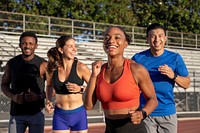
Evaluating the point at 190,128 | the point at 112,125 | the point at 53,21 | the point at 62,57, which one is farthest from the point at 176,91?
the point at 112,125

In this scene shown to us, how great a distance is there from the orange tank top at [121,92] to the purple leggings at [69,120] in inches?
71.6

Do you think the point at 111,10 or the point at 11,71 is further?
the point at 111,10

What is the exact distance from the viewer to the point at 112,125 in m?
4.20

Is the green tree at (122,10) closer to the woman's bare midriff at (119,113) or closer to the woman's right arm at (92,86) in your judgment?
the woman's right arm at (92,86)

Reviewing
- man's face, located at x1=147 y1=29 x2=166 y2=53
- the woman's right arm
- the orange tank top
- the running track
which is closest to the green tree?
the running track

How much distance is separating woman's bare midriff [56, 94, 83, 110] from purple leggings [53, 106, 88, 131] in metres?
0.05

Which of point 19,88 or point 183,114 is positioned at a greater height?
point 19,88

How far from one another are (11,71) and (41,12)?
29.3m

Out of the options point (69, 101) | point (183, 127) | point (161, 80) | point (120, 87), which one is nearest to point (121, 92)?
point (120, 87)

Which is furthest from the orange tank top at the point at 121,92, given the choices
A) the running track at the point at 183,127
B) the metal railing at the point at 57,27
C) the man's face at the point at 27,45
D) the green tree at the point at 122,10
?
the green tree at the point at 122,10

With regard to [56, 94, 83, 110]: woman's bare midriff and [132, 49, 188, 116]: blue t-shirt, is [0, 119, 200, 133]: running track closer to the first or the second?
[56, 94, 83, 110]: woman's bare midriff

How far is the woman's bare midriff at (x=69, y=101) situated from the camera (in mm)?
5977

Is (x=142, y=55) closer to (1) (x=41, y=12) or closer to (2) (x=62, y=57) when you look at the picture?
(2) (x=62, y=57)

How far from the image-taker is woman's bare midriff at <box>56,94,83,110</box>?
19.6 ft
